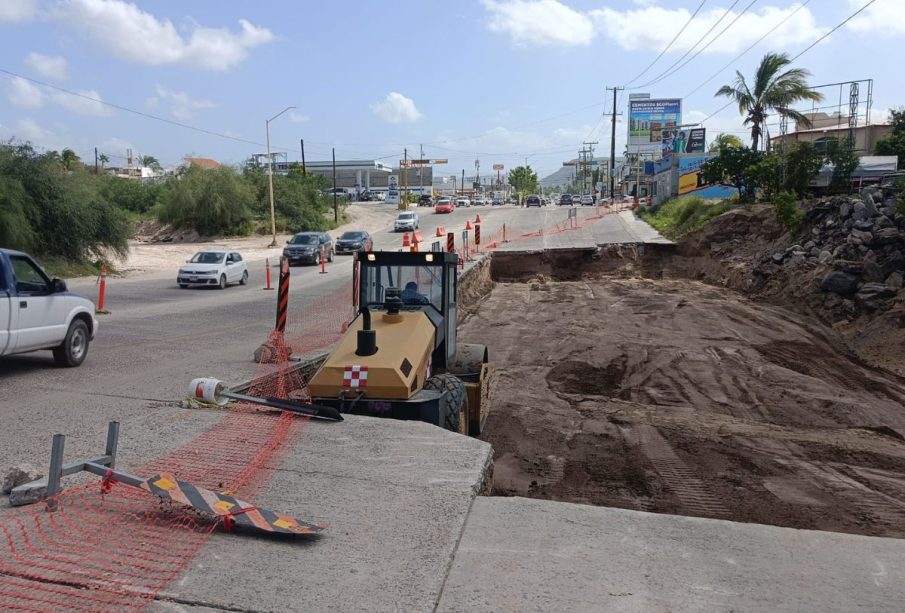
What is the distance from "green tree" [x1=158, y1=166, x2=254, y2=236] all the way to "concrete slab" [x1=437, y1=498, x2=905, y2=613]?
2190 inches

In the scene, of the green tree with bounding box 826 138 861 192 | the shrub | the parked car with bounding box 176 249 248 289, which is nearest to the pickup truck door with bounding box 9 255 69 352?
the parked car with bounding box 176 249 248 289

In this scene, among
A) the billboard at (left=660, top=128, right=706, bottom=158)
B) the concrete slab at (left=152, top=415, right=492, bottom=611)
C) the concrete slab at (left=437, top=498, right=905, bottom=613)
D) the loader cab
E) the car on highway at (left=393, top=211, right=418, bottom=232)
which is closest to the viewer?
the concrete slab at (left=152, top=415, right=492, bottom=611)

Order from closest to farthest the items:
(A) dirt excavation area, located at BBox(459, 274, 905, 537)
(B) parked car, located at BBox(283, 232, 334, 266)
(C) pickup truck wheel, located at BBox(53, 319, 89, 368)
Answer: (A) dirt excavation area, located at BBox(459, 274, 905, 537)
(C) pickup truck wheel, located at BBox(53, 319, 89, 368)
(B) parked car, located at BBox(283, 232, 334, 266)

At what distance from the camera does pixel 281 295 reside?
12086 millimetres

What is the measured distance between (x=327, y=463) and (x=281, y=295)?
5.83 meters

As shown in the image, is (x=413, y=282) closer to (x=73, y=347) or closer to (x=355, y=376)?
(x=355, y=376)

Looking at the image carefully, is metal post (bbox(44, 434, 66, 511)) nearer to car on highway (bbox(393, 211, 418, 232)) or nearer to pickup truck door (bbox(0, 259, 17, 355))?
pickup truck door (bbox(0, 259, 17, 355))

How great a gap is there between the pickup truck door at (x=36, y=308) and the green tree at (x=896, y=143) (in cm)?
4188

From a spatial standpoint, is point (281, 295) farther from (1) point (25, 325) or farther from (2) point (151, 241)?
(2) point (151, 241)

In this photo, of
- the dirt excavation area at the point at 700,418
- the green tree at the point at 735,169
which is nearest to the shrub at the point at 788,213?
the dirt excavation area at the point at 700,418

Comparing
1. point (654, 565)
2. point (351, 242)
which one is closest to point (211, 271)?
point (351, 242)

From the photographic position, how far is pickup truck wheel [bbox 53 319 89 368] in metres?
10.9

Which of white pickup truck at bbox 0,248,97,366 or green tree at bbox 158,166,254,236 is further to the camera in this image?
green tree at bbox 158,166,254,236

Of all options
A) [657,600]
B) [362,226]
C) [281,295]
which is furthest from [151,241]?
[657,600]
